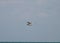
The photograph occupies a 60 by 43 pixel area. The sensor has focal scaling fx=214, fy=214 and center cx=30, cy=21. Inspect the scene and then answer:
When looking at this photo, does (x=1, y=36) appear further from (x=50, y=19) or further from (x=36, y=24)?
(x=50, y=19)

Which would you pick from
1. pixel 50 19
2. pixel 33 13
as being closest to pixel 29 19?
pixel 33 13

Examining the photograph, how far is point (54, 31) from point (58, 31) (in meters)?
0.06

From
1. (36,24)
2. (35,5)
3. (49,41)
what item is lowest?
(49,41)

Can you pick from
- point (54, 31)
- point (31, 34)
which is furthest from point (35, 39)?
point (54, 31)

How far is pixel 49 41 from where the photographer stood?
132 inches

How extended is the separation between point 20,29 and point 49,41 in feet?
1.62

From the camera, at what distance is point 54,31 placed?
3344 millimetres

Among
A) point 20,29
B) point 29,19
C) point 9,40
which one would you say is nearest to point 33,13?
point 29,19

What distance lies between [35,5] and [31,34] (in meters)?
0.45

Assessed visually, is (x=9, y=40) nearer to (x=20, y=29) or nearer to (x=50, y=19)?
(x=20, y=29)

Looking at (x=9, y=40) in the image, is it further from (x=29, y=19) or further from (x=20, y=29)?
(x=29, y=19)

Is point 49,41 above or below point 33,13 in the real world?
below

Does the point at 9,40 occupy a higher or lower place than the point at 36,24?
lower

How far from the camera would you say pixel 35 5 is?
3297mm
